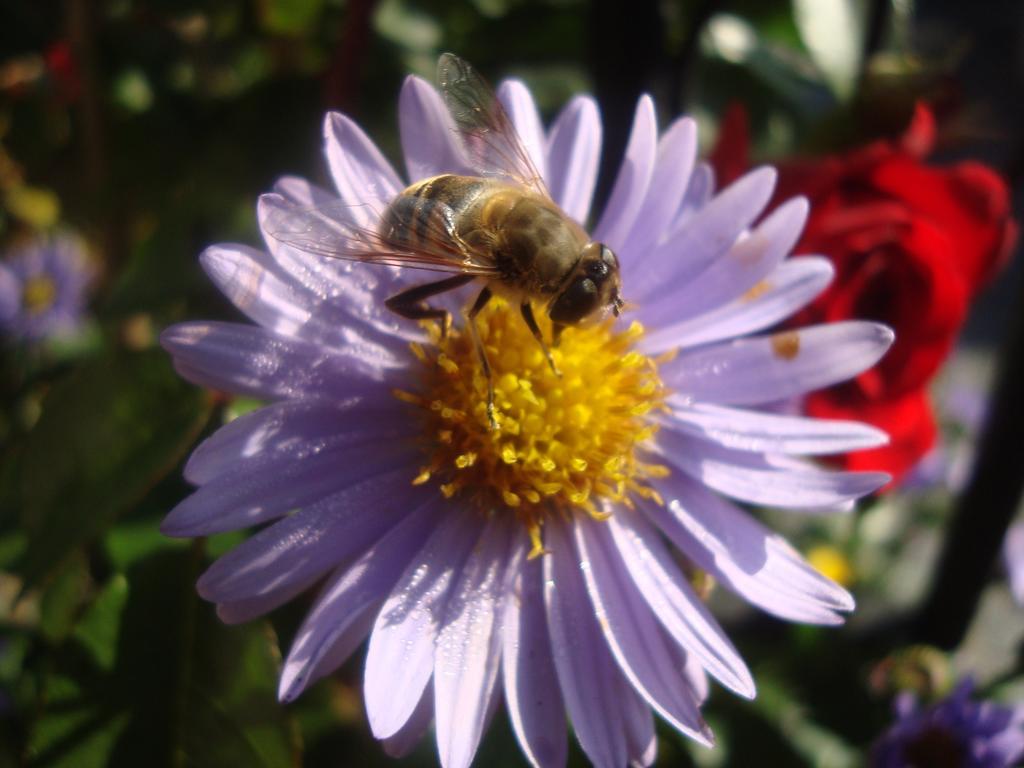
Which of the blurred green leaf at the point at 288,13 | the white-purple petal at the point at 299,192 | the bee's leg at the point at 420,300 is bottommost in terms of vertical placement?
the bee's leg at the point at 420,300

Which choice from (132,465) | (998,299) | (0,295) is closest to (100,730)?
(132,465)

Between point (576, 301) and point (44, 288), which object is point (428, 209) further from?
point (44, 288)

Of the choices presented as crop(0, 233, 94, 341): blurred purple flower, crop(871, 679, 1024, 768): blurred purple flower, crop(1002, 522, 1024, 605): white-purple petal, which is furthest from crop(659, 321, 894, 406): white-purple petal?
crop(0, 233, 94, 341): blurred purple flower

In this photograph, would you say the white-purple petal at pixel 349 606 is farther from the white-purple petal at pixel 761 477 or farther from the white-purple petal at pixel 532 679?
the white-purple petal at pixel 761 477

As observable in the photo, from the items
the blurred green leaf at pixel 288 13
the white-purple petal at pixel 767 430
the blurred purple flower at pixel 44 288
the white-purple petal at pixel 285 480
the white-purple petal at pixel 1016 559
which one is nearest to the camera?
the white-purple petal at pixel 285 480

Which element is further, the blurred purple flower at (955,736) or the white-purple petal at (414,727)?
the blurred purple flower at (955,736)

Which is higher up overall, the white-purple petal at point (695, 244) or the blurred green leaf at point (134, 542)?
the white-purple petal at point (695, 244)

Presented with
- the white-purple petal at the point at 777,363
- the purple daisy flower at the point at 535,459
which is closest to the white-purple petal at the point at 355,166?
the purple daisy flower at the point at 535,459

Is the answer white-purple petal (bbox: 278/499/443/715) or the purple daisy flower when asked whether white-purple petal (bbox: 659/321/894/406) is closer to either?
the purple daisy flower
